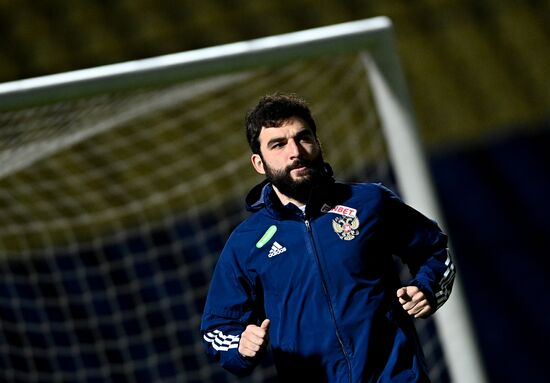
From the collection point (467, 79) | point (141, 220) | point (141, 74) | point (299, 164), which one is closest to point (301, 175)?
point (299, 164)

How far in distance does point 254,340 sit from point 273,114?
145 mm

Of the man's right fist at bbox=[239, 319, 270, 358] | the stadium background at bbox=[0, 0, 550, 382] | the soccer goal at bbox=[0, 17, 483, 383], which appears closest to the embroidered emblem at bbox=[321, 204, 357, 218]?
the man's right fist at bbox=[239, 319, 270, 358]

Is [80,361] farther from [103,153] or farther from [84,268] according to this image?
[103,153]

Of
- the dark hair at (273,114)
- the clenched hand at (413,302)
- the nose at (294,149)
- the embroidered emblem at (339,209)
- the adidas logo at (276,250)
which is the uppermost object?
the dark hair at (273,114)

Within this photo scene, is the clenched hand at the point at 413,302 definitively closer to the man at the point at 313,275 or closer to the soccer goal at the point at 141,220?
the man at the point at 313,275

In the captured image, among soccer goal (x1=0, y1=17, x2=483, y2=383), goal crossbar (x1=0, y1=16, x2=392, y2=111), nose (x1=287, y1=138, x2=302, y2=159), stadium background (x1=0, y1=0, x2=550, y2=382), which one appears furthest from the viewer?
stadium background (x1=0, y1=0, x2=550, y2=382)

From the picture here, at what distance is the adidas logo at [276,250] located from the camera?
0.68 metres

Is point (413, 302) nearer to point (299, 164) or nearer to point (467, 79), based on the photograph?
point (299, 164)

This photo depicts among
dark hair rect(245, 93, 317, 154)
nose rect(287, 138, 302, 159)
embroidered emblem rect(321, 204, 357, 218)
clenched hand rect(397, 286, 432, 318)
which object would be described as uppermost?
dark hair rect(245, 93, 317, 154)

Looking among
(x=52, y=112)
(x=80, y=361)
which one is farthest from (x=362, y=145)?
(x=52, y=112)

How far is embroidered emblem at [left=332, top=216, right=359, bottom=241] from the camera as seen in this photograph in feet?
2.21

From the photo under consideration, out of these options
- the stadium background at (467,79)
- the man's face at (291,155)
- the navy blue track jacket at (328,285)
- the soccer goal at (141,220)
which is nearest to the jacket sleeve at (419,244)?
the navy blue track jacket at (328,285)

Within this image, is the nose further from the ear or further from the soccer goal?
the soccer goal

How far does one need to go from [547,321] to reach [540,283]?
15 cm
